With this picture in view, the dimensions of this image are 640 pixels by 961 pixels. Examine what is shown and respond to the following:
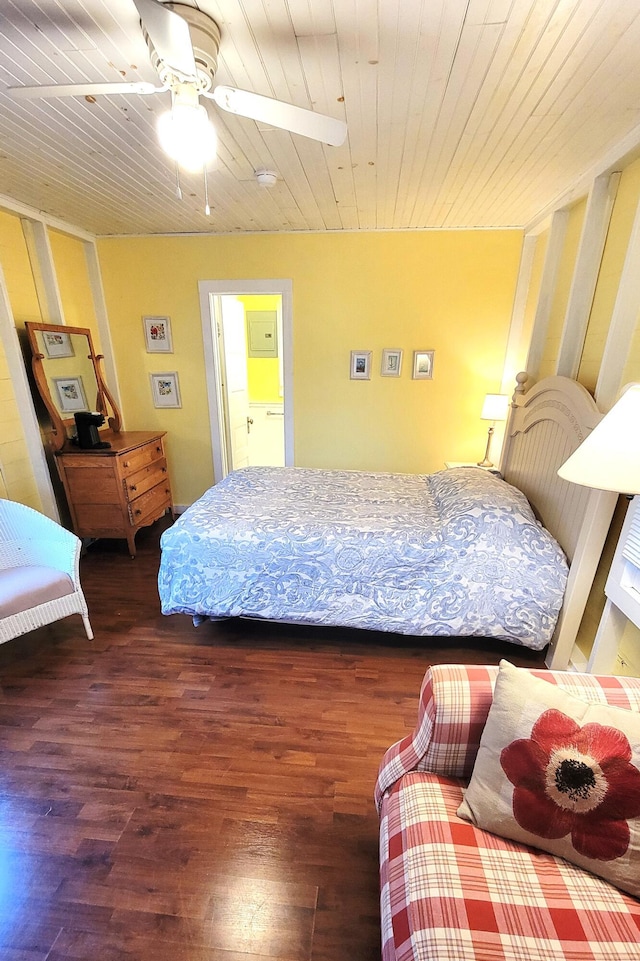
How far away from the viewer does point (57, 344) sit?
286 cm

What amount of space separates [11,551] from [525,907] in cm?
252

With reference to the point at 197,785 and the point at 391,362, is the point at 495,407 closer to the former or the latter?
the point at 391,362

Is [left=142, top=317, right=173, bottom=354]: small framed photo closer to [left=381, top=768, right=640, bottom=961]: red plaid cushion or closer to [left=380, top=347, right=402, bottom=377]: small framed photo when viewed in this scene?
[left=380, top=347, right=402, bottom=377]: small framed photo

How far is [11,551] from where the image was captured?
2080 mm

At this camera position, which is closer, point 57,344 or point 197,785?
point 197,785

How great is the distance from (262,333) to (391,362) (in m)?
1.94

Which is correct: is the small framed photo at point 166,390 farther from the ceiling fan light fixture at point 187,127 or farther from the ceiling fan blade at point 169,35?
the ceiling fan blade at point 169,35

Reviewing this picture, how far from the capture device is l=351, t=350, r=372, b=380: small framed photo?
324 centimetres

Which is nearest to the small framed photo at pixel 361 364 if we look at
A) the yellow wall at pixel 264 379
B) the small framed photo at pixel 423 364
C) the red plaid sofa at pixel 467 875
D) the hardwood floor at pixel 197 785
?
the small framed photo at pixel 423 364

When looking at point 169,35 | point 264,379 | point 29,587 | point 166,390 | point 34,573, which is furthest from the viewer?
point 264,379

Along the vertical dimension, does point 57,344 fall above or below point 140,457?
above

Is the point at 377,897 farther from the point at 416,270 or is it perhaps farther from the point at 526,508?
the point at 416,270

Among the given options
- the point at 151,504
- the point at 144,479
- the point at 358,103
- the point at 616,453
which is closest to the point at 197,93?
the point at 358,103

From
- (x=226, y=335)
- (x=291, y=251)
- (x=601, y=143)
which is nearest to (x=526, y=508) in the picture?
(x=601, y=143)
